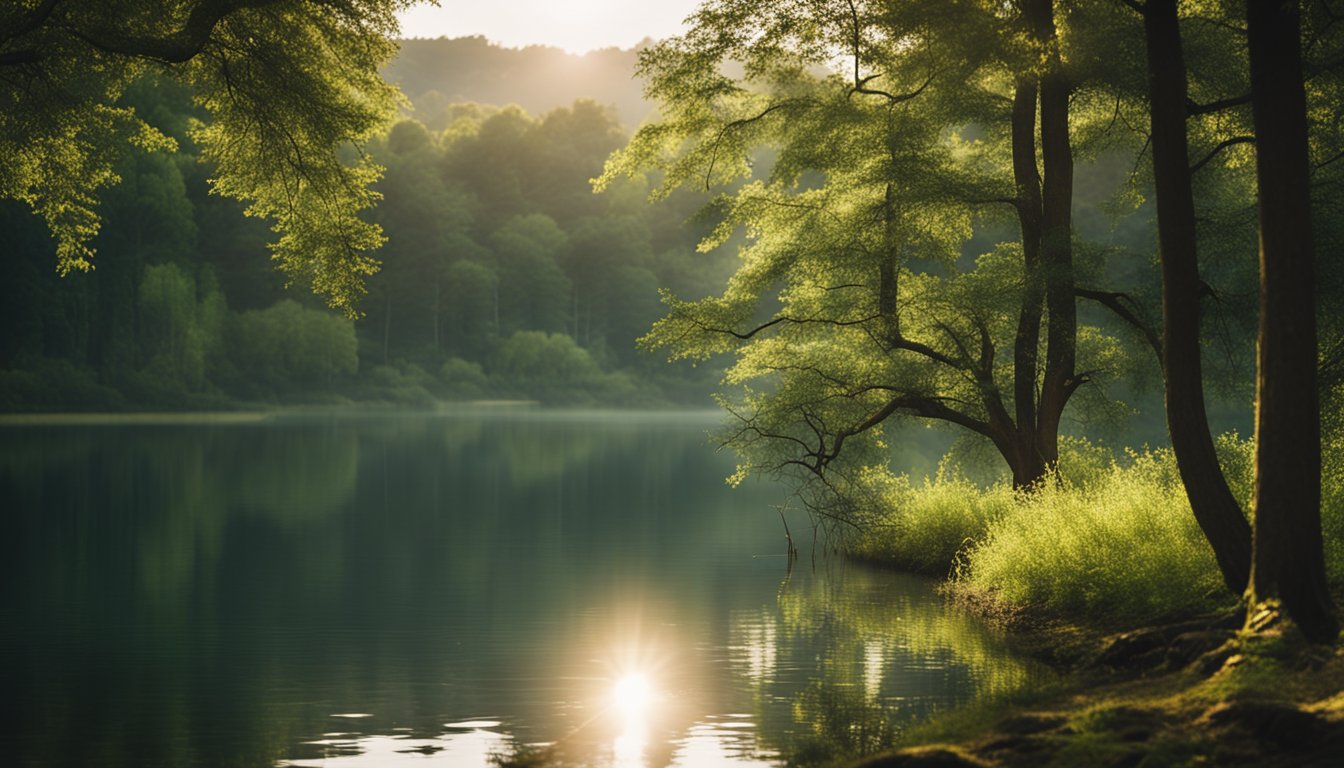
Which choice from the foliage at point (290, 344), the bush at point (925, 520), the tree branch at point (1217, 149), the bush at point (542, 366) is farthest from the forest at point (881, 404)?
the bush at point (542, 366)

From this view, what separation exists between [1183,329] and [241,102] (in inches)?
511

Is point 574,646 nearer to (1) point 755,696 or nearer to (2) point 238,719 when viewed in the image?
(1) point 755,696

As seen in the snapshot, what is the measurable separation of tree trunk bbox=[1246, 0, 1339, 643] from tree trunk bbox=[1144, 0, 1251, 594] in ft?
5.69

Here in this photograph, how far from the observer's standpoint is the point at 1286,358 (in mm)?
12820

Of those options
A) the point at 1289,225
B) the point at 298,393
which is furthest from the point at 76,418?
the point at 1289,225

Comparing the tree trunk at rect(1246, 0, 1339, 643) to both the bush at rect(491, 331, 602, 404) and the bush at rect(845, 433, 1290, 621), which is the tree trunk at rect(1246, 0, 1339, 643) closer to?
the bush at rect(845, 433, 1290, 621)

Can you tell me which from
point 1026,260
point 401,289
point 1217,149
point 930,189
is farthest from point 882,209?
point 401,289

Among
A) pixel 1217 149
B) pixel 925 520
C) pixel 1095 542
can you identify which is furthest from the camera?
pixel 925 520

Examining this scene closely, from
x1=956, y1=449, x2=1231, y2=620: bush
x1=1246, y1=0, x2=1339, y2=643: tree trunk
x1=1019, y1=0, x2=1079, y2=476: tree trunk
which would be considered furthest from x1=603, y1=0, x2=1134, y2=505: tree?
x1=1246, y1=0, x2=1339, y2=643: tree trunk

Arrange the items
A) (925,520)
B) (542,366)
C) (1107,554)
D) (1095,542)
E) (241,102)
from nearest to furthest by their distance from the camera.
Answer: (1107,554) → (1095,542) → (241,102) → (925,520) → (542,366)

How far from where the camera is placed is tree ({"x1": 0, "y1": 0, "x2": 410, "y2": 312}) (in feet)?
60.9

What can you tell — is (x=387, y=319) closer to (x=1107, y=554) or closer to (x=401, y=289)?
(x=401, y=289)

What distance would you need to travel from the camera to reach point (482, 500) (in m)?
40.8

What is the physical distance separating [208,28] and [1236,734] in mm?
14065
